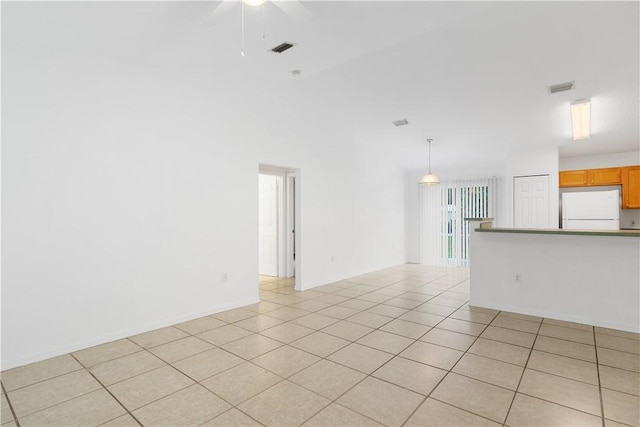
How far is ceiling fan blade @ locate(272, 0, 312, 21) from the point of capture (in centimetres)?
204

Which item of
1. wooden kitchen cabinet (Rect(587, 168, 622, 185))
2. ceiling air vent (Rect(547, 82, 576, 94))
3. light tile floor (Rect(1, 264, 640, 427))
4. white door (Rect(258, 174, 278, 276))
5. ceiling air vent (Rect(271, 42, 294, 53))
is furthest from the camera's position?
Answer: white door (Rect(258, 174, 278, 276))

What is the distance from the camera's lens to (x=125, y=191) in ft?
11.0

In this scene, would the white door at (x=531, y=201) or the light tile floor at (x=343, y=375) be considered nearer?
the light tile floor at (x=343, y=375)

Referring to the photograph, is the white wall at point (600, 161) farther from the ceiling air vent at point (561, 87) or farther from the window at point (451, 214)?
the ceiling air vent at point (561, 87)

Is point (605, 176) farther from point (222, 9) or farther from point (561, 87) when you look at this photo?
point (222, 9)

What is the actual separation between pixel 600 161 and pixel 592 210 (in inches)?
49.2

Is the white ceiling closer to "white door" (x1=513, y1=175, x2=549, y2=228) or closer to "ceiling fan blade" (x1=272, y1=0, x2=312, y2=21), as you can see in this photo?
"ceiling fan blade" (x1=272, y1=0, x2=312, y2=21)

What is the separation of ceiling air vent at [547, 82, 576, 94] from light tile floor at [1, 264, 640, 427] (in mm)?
2932

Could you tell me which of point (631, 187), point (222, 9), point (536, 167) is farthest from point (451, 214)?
point (222, 9)

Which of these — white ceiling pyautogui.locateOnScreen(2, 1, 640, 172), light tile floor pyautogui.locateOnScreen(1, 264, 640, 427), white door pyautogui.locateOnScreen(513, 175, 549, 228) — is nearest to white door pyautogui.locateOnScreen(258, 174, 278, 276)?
white ceiling pyautogui.locateOnScreen(2, 1, 640, 172)

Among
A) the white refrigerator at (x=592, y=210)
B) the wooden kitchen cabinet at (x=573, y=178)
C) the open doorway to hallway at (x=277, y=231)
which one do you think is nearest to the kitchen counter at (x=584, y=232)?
the white refrigerator at (x=592, y=210)

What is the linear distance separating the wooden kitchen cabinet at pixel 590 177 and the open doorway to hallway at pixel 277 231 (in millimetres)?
5364

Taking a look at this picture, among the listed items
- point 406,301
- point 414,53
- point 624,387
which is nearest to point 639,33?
point 414,53

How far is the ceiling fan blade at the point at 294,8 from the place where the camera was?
2.04 meters
